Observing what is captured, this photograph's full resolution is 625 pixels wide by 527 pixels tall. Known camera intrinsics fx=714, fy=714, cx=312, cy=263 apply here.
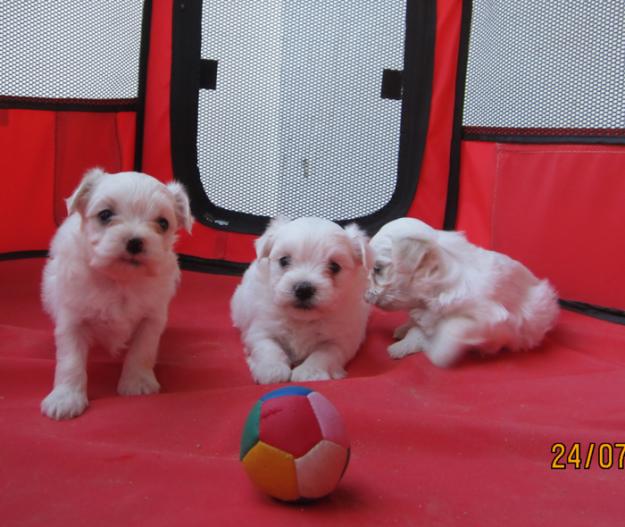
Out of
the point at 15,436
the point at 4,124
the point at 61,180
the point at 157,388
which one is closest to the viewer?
the point at 15,436

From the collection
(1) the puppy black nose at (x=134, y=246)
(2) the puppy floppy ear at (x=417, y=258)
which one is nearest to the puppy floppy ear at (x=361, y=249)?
(2) the puppy floppy ear at (x=417, y=258)

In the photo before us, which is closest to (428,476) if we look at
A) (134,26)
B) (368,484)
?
(368,484)

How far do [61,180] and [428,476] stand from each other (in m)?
2.70

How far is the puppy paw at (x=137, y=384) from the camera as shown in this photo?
8.03 ft

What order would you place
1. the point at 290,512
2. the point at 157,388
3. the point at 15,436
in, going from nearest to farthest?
the point at 290,512 → the point at 15,436 → the point at 157,388

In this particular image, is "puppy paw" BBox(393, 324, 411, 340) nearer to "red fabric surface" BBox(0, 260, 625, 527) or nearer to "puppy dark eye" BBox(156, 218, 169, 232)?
"red fabric surface" BBox(0, 260, 625, 527)

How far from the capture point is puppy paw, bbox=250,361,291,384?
8.50 ft

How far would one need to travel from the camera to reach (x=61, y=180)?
149 inches

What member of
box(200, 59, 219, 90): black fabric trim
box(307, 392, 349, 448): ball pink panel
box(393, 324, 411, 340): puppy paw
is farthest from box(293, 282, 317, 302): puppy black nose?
box(200, 59, 219, 90): black fabric trim

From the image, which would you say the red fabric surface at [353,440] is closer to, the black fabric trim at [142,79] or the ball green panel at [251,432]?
the ball green panel at [251,432]

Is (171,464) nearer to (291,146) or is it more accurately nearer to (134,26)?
(291,146)

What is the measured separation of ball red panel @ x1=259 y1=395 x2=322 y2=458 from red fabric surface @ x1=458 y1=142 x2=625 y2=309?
216cm
